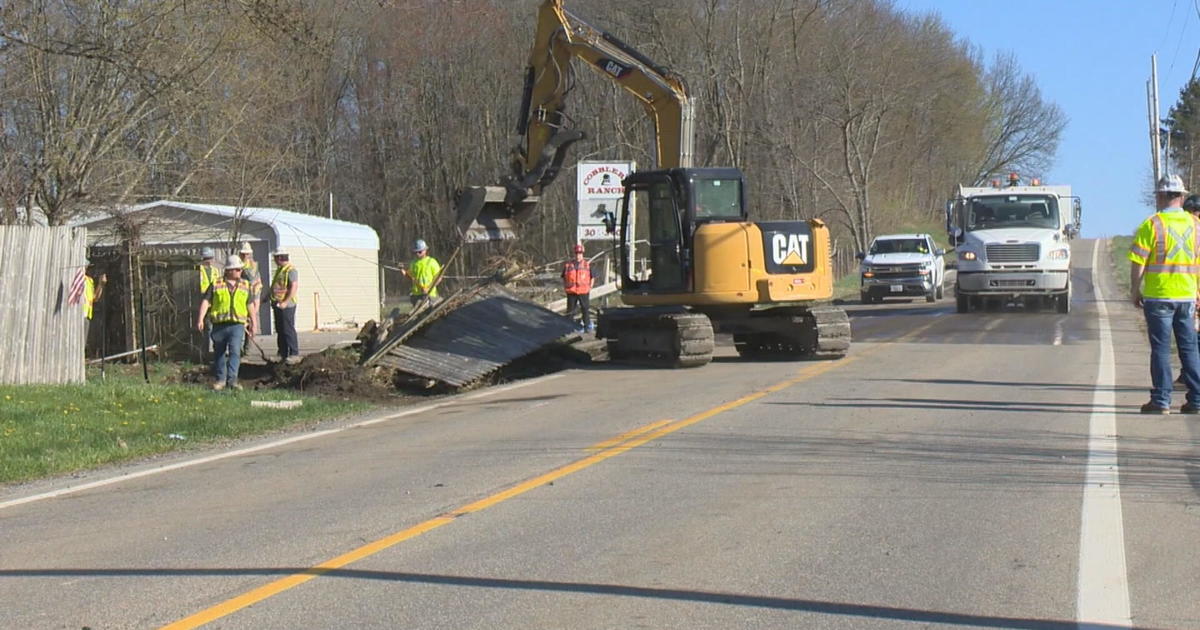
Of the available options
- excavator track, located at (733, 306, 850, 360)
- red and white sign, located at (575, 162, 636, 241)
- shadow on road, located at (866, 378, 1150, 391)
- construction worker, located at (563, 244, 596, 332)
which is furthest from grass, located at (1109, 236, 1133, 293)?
shadow on road, located at (866, 378, 1150, 391)

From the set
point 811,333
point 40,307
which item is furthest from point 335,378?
point 811,333

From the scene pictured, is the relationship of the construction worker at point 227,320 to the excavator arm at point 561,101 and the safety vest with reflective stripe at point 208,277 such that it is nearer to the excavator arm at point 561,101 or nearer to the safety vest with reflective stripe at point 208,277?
the safety vest with reflective stripe at point 208,277

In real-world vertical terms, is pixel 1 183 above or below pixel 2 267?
above

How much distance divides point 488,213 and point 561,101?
7.77ft

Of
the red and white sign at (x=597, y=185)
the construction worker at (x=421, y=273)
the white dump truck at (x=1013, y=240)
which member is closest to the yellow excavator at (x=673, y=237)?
the construction worker at (x=421, y=273)

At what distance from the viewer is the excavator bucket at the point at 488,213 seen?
20.0 meters

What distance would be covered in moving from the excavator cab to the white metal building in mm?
9278

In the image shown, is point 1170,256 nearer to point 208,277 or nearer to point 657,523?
point 657,523

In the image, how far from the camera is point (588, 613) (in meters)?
6.19

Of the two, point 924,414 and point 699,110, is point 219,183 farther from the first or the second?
point 699,110

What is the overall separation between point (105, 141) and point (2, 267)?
275 inches

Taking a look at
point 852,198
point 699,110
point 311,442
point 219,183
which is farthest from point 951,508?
point 852,198

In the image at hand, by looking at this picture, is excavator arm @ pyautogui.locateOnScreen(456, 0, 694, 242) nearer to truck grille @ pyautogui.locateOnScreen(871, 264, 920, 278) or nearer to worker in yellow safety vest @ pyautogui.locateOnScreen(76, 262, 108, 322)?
worker in yellow safety vest @ pyautogui.locateOnScreen(76, 262, 108, 322)

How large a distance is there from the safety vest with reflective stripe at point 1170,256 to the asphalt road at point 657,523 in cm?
117
